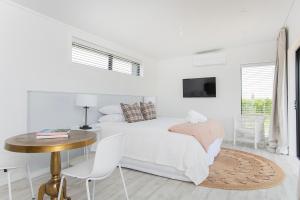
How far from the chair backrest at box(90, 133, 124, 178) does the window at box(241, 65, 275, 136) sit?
13.4 ft

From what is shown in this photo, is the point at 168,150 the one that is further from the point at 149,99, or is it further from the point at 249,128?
the point at 149,99

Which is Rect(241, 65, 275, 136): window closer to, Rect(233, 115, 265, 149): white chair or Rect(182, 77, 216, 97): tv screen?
Rect(233, 115, 265, 149): white chair

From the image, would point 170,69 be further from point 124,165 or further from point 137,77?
point 124,165

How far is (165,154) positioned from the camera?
103 inches

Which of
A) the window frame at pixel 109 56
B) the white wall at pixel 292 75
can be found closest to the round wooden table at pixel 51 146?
the window frame at pixel 109 56

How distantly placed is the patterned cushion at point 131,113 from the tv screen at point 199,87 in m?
2.11

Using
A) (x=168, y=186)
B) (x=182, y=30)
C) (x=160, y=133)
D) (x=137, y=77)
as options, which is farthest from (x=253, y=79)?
(x=168, y=186)

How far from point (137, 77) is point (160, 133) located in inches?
105

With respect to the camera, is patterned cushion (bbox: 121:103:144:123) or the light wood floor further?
patterned cushion (bbox: 121:103:144:123)

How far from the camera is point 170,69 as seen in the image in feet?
19.2

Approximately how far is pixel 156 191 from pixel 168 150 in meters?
0.55

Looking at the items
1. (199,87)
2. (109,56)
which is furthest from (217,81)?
(109,56)

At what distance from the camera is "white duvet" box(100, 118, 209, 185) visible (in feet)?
8.04

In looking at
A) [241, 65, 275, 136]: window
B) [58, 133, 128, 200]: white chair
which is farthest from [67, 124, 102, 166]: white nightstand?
[241, 65, 275, 136]: window
